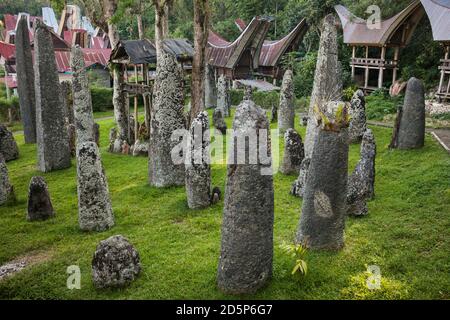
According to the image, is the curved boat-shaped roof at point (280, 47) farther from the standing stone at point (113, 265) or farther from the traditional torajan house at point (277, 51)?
the standing stone at point (113, 265)

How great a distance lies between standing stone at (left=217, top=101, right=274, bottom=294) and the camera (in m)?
6.41

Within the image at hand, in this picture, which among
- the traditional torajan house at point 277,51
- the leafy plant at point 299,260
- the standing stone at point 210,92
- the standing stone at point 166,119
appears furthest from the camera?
the traditional torajan house at point 277,51

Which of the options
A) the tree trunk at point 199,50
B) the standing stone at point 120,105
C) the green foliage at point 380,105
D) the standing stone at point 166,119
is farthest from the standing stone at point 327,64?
the standing stone at point 120,105

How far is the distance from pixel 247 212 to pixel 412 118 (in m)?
9.76

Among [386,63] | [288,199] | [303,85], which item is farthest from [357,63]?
[288,199]

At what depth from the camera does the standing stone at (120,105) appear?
56.2 ft

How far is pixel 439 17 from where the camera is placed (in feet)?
69.4

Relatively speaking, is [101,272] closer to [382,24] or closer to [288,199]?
[288,199]

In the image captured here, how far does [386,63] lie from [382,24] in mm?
2578

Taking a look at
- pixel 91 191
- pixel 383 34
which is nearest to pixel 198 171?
pixel 91 191

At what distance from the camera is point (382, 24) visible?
84.2 ft

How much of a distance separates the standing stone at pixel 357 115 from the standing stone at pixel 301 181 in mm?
5625

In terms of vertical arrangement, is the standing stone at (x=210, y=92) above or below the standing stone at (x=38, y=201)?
above

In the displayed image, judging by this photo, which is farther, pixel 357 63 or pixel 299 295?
pixel 357 63
